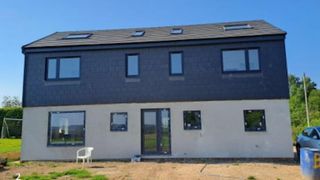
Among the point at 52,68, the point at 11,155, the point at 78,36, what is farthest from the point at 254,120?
the point at 11,155

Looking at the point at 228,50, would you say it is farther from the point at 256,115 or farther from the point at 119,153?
the point at 119,153

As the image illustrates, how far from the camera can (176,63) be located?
16906 millimetres

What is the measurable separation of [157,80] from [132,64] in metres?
1.63

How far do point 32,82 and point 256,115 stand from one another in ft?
38.2

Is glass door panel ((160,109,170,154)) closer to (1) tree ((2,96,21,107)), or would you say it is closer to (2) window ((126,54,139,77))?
(2) window ((126,54,139,77))

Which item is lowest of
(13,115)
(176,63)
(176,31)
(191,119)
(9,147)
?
(9,147)

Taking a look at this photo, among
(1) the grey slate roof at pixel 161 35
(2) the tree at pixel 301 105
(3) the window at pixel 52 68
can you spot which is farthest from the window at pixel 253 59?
(2) the tree at pixel 301 105

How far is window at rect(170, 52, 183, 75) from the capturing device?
661 inches

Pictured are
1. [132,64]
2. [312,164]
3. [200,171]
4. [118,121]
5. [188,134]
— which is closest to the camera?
[312,164]

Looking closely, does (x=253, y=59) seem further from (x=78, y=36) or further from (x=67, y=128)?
(x=67, y=128)

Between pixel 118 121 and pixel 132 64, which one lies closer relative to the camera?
pixel 118 121

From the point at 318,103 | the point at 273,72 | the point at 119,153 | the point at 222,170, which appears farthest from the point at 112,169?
the point at 318,103

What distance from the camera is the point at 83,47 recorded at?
56.9 feet

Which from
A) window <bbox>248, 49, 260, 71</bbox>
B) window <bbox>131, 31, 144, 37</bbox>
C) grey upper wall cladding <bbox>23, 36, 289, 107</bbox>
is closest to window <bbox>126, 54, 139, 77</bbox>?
grey upper wall cladding <bbox>23, 36, 289, 107</bbox>
